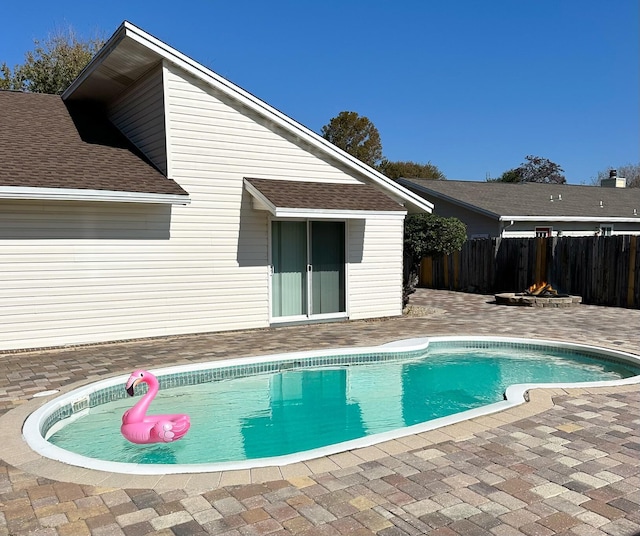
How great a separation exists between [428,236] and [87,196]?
29.3ft

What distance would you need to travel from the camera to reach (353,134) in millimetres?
44469

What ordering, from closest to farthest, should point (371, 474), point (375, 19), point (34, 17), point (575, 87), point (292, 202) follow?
1. point (371, 474)
2. point (292, 202)
3. point (375, 19)
4. point (575, 87)
5. point (34, 17)

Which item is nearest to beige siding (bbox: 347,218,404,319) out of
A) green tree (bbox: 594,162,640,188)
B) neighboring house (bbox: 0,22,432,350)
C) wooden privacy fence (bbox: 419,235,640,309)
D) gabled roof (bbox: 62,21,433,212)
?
neighboring house (bbox: 0,22,432,350)

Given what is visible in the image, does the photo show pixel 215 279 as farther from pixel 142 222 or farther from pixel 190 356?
pixel 190 356

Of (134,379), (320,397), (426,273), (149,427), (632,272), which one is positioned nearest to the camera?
(149,427)

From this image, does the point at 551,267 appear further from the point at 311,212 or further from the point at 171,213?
the point at 171,213

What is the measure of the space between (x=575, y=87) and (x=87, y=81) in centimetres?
1801

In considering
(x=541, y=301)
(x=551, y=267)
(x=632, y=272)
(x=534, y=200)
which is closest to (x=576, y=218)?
(x=534, y=200)

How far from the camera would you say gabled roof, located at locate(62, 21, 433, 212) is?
9617 millimetres

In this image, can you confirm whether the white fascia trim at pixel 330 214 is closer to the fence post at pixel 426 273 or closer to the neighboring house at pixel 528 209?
the fence post at pixel 426 273

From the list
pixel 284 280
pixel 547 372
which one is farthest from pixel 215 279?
pixel 547 372

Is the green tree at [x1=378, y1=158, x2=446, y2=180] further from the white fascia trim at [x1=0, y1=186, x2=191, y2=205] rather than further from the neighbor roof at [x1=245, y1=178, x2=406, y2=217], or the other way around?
the white fascia trim at [x1=0, y1=186, x2=191, y2=205]

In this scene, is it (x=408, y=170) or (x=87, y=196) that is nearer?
(x=87, y=196)

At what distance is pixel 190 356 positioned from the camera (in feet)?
27.7
